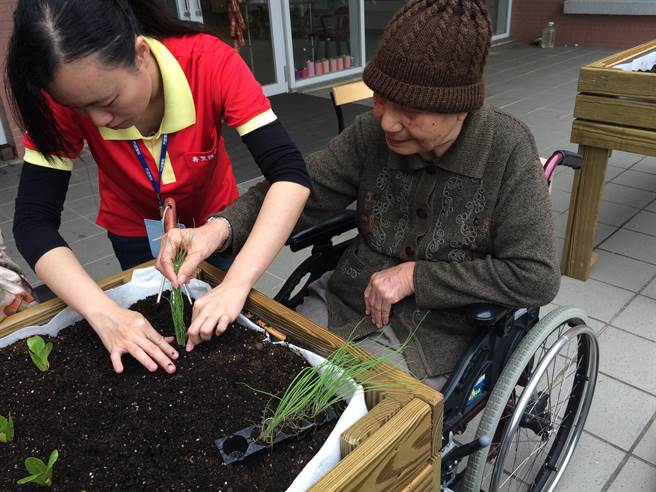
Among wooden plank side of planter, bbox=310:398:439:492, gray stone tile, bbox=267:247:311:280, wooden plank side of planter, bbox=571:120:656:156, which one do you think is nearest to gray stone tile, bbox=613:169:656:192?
wooden plank side of planter, bbox=571:120:656:156

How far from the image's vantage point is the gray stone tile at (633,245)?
9.68ft

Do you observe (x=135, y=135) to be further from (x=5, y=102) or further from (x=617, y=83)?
(x=5, y=102)

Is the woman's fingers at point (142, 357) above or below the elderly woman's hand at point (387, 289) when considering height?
above

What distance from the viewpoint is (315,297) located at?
1537mm

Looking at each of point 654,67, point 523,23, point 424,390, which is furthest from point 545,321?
point 523,23

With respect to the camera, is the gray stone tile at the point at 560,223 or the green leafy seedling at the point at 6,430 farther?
the gray stone tile at the point at 560,223

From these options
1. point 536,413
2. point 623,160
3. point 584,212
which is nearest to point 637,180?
point 623,160

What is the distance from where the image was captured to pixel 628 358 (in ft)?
7.23

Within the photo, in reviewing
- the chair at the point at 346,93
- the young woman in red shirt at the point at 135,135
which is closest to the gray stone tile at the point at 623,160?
the chair at the point at 346,93

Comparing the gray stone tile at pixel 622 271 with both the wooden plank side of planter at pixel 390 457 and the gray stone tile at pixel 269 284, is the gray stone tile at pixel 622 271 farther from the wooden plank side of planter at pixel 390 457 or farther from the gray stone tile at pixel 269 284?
the wooden plank side of planter at pixel 390 457

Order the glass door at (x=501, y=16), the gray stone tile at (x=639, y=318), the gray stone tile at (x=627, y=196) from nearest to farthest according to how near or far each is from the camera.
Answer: the gray stone tile at (x=639, y=318) < the gray stone tile at (x=627, y=196) < the glass door at (x=501, y=16)

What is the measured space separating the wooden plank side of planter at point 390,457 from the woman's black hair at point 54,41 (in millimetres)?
768

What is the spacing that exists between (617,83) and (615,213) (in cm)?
136

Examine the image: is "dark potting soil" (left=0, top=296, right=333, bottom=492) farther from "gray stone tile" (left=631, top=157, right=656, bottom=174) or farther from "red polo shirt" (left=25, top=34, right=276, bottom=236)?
"gray stone tile" (left=631, top=157, right=656, bottom=174)
